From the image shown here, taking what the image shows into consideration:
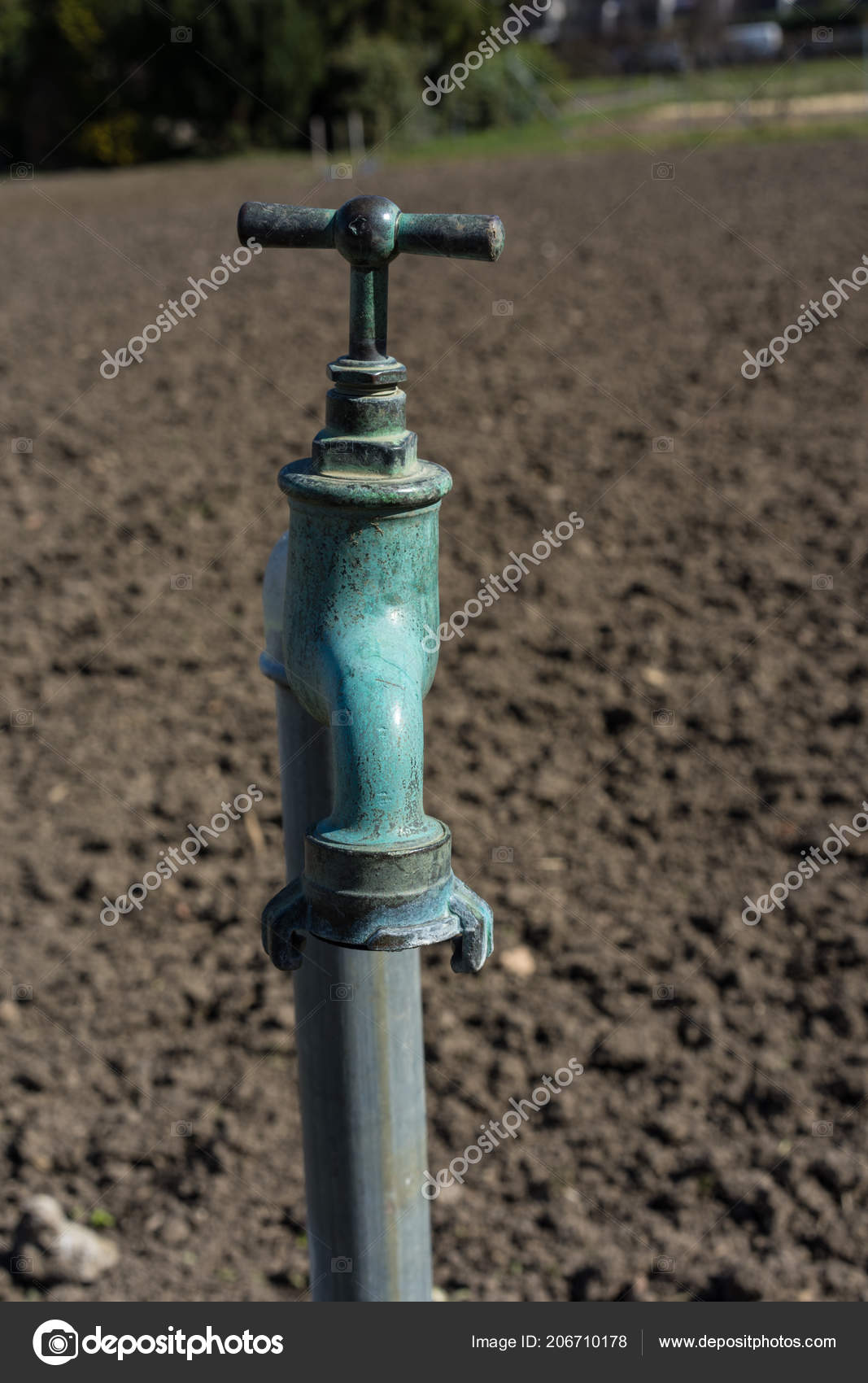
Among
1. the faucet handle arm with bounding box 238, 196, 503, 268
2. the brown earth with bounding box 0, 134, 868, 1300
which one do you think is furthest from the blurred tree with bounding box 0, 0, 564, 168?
the faucet handle arm with bounding box 238, 196, 503, 268

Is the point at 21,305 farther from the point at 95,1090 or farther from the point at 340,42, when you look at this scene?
the point at 340,42

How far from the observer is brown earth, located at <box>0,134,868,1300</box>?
223 centimetres

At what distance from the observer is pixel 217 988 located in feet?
8.58

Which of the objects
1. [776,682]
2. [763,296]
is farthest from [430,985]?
[763,296]

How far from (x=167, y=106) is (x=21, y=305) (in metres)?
12.8

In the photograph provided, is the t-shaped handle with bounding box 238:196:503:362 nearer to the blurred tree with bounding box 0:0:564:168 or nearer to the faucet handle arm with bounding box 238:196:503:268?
the faucet handle arm with bounding box 238:196:503:268

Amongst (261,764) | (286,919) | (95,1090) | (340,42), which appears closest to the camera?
(286,919)

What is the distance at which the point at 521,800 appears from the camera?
3.06 metres

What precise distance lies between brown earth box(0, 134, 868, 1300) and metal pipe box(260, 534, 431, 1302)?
87cm

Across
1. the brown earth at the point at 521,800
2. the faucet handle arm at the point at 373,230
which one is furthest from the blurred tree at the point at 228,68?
the faucet handle arm at the point at 373,230
